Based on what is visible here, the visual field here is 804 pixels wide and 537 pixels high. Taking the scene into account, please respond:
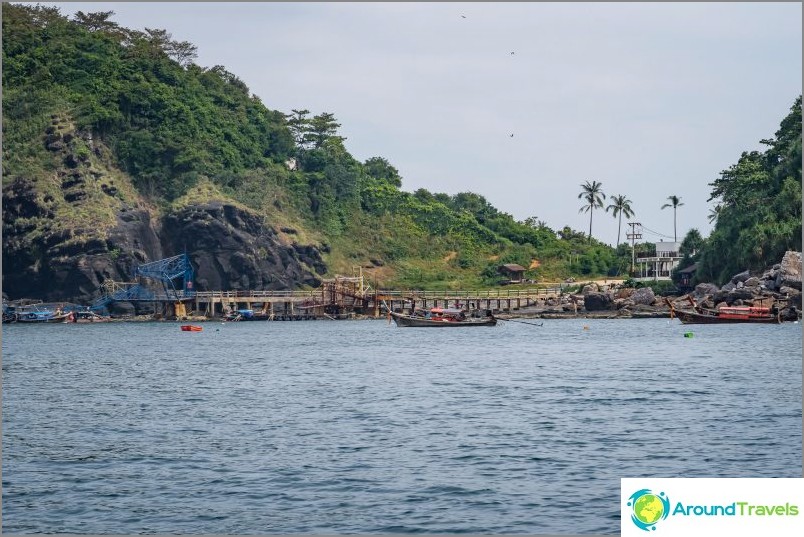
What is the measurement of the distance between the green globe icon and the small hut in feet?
464

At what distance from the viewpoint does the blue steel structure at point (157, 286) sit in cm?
14138

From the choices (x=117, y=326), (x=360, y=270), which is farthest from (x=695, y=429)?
(x=360, y=270)

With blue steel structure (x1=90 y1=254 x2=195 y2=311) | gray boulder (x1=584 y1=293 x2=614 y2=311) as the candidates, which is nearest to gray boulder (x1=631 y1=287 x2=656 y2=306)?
gray boulder (x1=584 y1=293 x2=614 y2=311)

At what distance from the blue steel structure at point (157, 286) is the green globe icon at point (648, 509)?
5054 inches

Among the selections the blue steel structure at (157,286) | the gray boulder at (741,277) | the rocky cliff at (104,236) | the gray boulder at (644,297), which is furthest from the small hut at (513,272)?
the gray boulder at (741,277)

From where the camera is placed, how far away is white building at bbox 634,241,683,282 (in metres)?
157

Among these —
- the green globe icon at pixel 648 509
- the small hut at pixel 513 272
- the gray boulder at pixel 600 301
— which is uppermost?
the small hut at pixel 513 272

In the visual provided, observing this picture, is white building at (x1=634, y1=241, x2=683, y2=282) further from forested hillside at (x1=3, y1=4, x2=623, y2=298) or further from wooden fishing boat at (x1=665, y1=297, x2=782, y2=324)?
wooden fishing boat at (x1=665, y1=297, x2=782, y2=324)

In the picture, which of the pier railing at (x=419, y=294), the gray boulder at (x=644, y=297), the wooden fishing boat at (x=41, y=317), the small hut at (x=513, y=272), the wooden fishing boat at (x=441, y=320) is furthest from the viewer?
the small hut at (x=513, y=272)

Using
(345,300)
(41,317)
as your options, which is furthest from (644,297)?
(41,317)

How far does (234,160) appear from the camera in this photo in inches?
6531

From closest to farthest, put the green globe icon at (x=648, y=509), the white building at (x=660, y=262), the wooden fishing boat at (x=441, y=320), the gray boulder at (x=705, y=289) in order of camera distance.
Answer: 1. the green globe icon at (x=648, y=509)
2. the wooden fishing boat at (x=441, y=320)
3. the gray boulder at (x=705, y=289)
4. the white building at (x=660, y=262)

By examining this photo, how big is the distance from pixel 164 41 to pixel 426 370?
133 m

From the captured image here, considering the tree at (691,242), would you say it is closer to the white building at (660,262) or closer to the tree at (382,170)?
the white building at (660,262)
